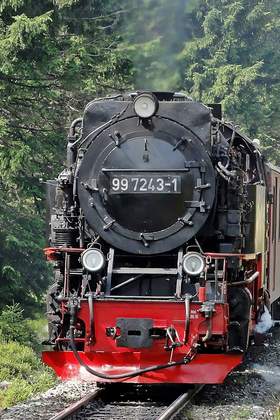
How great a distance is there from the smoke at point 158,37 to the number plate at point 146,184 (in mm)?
2876

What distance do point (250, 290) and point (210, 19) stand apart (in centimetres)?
662

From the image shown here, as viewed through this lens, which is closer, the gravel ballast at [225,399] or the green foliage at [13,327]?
the gravel ballast at [225,399]

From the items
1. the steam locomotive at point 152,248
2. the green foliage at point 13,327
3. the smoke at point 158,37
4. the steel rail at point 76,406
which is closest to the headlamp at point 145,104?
the steam locomotive at point 152,248

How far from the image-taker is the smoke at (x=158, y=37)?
439 inches

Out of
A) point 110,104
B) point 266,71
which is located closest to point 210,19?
point 110,104

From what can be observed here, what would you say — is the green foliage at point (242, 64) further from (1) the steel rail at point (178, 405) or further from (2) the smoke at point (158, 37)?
(1) the steel rail at point (178, 405)

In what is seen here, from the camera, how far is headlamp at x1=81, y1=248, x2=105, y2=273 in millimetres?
8672

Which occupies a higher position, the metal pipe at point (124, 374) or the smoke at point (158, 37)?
the smoke at point (158, 37)

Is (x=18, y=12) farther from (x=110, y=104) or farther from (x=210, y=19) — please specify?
(x=110, y=104)

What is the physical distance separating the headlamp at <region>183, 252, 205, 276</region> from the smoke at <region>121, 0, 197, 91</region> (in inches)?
141

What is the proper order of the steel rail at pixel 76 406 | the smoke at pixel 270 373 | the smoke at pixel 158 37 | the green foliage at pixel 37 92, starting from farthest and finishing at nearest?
the green foliage at pixel 37 92 < the smoke at pixel 158 37 < the smoke at pixel 270 373 < the steel rail at pixel 76 406

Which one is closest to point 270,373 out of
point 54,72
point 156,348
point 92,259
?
point 156,348

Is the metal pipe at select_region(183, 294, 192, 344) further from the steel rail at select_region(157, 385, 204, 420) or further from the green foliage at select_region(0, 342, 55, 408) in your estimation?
the green foliage at select_region(0, 342, 55, 408)

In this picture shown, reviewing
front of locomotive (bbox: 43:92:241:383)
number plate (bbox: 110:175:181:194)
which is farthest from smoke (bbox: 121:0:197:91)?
number plate (bbox: 110:175:181:194)
